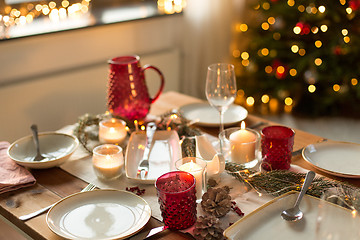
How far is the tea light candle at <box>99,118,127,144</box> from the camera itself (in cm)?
138

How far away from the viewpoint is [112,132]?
1.38 meters

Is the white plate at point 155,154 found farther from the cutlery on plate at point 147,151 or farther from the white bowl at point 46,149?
the white bowl at point 46,149

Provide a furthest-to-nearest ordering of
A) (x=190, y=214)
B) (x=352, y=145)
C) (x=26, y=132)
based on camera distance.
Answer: (x=26, y=132) → (x=352, y=145) → (x=190, y=214)

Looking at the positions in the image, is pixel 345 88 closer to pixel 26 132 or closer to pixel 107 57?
pixel 107 57

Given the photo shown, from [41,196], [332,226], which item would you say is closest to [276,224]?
[332,226]

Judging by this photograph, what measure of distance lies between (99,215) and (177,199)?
20 centimetres

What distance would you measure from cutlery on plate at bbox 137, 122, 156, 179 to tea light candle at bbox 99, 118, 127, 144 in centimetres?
8

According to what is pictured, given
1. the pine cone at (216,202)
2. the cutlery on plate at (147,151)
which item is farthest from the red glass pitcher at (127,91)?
the pine cone at (216,202)

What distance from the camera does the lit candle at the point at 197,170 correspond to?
1.06m

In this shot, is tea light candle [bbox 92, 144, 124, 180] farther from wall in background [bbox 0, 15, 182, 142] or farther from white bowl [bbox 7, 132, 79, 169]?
wall in background [bbox 0, 15, 182, 142]

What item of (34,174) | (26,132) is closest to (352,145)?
(34,174)

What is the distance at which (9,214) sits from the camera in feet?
3.51

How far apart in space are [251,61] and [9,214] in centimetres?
246

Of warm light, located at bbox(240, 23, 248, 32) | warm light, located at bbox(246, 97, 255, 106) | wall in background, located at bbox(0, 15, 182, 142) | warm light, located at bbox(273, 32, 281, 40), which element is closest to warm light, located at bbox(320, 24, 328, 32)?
warm light, located at bbox(273, 32, 281, 40)
